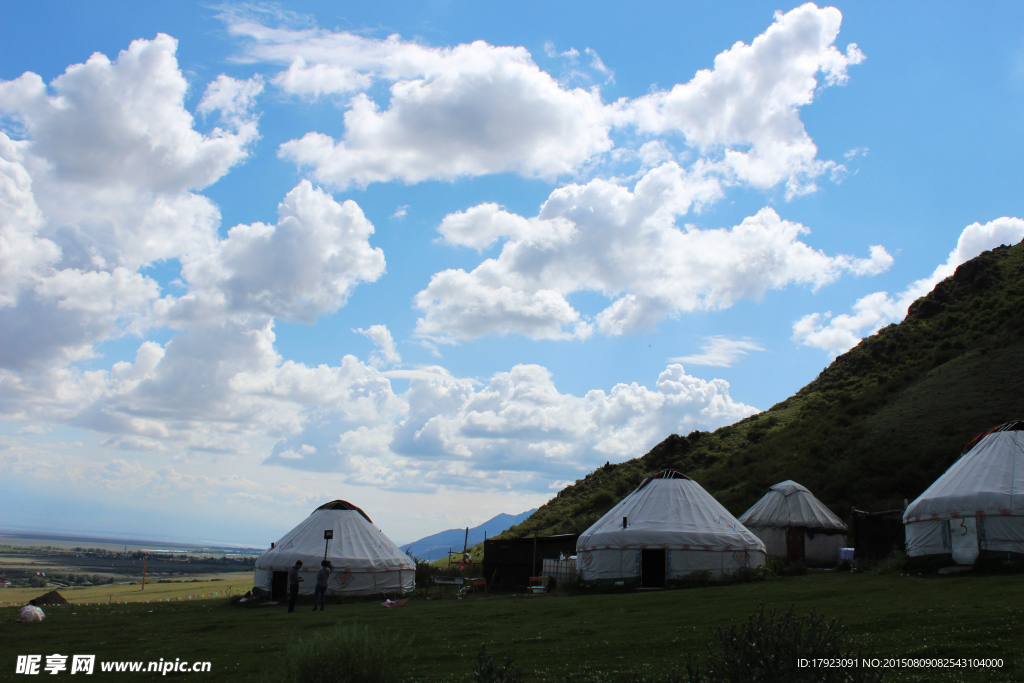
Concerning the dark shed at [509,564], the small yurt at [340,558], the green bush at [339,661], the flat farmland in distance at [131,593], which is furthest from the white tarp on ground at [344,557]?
the green bush at [339,661]

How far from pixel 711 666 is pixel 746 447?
139ft

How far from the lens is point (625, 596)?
59.0ft

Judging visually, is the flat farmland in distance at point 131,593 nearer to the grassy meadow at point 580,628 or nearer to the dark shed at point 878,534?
the grassy meadow at point 580,628

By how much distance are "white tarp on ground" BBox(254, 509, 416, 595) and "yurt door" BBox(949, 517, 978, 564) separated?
1693 cm

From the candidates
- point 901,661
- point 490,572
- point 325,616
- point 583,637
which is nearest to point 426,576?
point 490,572

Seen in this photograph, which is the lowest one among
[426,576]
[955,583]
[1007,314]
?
[426,576]

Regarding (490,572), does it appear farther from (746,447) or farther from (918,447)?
(746,447)

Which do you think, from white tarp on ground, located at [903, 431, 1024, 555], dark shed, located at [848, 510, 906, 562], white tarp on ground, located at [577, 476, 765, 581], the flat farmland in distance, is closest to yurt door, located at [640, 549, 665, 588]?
white tarp on ground, located at [577, 476, 765, 581]

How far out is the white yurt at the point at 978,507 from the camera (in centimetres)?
1742

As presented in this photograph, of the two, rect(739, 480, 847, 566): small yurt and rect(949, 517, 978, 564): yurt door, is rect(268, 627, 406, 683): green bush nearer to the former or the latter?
rect(949, 517, 978, 564): yurt door

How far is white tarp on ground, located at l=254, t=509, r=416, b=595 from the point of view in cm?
2270

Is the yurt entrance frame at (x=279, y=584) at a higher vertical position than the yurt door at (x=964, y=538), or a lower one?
lower

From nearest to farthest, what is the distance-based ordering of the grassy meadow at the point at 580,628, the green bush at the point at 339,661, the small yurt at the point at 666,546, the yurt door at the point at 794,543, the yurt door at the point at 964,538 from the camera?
the green bush at the point at 339,661 < the grassy meadow at the point at 580,628 < the yurt door at the point at 964,538 < the small yurt at the point at 666,546 < the yurt door at the point at 794,543

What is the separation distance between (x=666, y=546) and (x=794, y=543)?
7.73m
